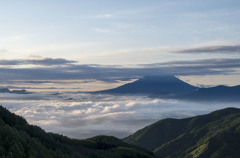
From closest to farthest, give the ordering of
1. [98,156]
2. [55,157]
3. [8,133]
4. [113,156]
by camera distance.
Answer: [8,133]
[55,157]
[98,156]
[113,156]

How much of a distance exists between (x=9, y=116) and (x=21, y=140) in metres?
88.7

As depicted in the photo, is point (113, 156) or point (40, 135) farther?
point (113, 156)

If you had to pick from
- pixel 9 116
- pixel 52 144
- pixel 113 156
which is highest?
pixel 9 116

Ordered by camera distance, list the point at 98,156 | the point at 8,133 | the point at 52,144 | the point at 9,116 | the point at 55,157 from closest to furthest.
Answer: the point at 8,133, the point at 55,157, the point at 52,144, the point at 9,116, the point at 98,156

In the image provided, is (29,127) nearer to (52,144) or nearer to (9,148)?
(52,144)

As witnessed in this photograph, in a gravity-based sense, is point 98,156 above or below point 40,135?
below

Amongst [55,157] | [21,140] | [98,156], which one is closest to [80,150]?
[98,156]

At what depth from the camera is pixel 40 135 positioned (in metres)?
131

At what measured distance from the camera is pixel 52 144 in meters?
128

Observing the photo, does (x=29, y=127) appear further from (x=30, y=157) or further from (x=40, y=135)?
(x=30, y=157)

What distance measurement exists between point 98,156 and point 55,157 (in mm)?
102021

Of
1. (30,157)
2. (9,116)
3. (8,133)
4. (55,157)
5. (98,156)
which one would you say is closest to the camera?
(30,157)

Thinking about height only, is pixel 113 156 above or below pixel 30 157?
below

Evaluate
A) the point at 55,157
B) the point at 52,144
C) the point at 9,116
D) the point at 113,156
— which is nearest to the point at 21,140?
the point at 55,157
